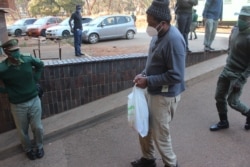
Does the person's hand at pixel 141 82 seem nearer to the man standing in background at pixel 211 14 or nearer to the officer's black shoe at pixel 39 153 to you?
the officer's black shoe at pixel 39 153

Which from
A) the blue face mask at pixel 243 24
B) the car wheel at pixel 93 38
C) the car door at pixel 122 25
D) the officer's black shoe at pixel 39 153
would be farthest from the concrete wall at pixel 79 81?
the car door at pixel 122 25

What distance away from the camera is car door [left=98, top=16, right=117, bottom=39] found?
50.6 feet

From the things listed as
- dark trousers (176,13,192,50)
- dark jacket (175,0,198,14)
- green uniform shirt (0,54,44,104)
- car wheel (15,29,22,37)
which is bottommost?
car wheel (15,29,22,37)

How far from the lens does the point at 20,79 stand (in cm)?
325

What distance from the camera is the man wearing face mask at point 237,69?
3418 mm

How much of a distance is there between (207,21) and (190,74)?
1.74 meters

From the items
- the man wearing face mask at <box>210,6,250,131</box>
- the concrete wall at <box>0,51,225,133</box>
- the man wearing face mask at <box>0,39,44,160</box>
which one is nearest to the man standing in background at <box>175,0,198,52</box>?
the concrete wall at <box>0,51,225,133</box>

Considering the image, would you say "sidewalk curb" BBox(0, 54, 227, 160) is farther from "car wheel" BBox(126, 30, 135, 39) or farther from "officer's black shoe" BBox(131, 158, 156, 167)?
"car wheel" BBox(126, 30, 135, 39)

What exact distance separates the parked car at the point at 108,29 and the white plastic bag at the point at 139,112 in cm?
1263

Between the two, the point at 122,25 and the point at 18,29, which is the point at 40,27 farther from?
the point at 122,25

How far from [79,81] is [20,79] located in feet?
5.36

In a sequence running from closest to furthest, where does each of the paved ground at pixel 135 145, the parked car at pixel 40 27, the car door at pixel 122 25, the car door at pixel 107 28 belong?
the paved ground at pixel 135 145 → the car door at pixel 107 28 → the car door at pixel 122 25 → the parked car at pixel 40 27

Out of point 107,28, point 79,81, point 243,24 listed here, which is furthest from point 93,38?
point 243,24

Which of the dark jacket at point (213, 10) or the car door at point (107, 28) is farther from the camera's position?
the car door at point (107, 28)
